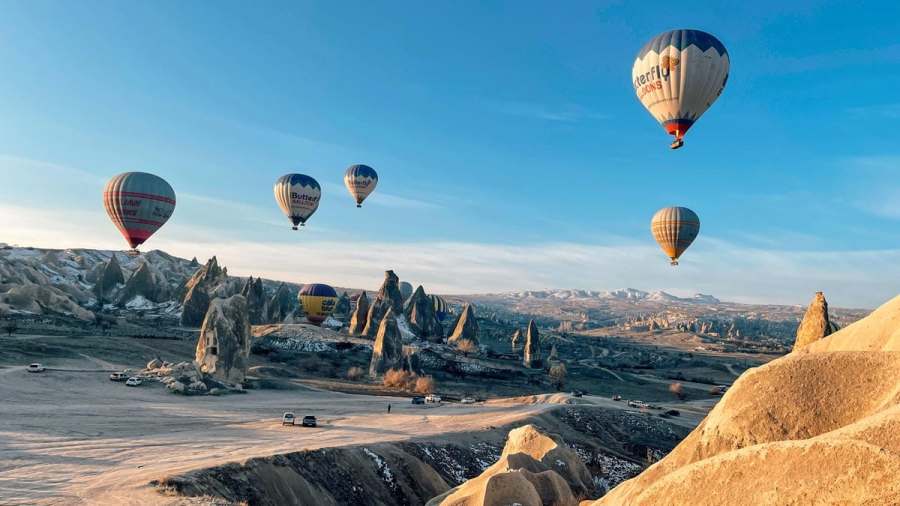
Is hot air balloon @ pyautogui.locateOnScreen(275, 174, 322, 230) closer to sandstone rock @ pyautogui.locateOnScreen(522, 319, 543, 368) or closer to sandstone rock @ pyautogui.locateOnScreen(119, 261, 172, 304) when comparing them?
sandstone rock @ pyautogui.locateOnScreen(522, 319, 543, 368)

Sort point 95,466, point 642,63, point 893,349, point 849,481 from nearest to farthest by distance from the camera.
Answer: point 849,481, point 893,349, point 95,466, point 642,63

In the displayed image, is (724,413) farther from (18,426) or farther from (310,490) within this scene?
(18,426)

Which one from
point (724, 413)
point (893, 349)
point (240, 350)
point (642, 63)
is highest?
point (642, 63)

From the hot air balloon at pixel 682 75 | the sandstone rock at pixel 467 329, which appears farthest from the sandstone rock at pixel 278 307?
the hot air balloon at pixel 682 75

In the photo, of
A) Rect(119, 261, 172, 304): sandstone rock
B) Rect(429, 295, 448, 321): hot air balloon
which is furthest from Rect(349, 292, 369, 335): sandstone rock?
Rect(119, 261, 172, 304): sandstone rock

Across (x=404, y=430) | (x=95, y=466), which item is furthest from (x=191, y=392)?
(x=95, y=466)

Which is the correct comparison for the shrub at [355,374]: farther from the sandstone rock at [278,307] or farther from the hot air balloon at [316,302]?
the sandstone rock at [278,307]

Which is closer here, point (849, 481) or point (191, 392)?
point (849, 481)
